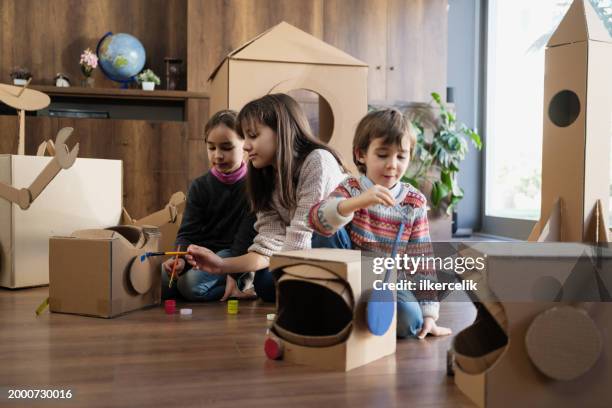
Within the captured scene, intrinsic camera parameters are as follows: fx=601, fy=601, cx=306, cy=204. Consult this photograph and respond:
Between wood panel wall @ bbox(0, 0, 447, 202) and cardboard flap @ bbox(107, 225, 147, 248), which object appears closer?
cardboard flap @ bbox(107, 225, 147, 248)

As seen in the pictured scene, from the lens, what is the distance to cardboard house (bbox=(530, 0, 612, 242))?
1299 millimetres

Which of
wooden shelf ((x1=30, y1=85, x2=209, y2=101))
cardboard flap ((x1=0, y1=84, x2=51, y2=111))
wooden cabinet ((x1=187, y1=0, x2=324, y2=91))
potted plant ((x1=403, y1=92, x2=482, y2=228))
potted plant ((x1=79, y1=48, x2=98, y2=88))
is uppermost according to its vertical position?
wooden cabinet ((x1=187, y1=0, x2=324, y2=91))

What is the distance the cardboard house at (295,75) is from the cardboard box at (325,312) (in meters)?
1.01

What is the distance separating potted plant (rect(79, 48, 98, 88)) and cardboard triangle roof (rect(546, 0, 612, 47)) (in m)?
2.64

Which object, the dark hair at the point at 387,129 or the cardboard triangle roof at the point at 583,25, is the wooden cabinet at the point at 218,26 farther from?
the cardboard triangle roof at the point at 583,25

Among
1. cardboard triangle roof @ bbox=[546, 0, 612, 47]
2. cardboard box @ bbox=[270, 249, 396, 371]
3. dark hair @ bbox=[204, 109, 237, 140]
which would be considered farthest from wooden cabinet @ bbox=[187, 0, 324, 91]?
cardboard box @ bbox=[270, 249, 396, 371]

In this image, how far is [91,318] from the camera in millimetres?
1473

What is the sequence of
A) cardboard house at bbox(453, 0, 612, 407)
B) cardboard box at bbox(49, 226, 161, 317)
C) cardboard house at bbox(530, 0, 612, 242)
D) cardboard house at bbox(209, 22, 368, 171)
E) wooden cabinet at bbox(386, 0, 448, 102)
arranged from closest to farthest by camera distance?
1. cardboard house at bbox(453, 0, 612, 407)
2. cardboard house at bbox(530, 0, 612, 242)
3. cardboard box at bbox(49, 226, 161, 317)
4. cardboard house at bbox(209, 22, 368, 171)
5. wooden cabinet at bbox(386, 0, 448, 102)

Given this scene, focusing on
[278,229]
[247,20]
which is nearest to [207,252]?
[278,229]

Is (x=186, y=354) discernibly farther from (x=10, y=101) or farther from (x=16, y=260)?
(x=10, y=101)

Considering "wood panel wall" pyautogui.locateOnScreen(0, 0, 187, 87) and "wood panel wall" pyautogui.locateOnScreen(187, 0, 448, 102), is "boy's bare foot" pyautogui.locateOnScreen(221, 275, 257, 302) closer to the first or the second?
"wood panel wall" pyautogui.locateOnScreen(187, 0, 448, 102)

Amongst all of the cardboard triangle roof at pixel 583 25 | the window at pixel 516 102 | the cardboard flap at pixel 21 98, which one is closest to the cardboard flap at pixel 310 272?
the cardboard triangle roof at pixel 583 25

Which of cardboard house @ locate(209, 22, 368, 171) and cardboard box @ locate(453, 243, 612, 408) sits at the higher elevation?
cardboard house @ locate(209, 22, 368, 171)

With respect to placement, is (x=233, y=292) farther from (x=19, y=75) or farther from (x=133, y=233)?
(x=19, y=75)
